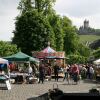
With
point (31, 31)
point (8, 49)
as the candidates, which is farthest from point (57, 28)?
point (8, 49)

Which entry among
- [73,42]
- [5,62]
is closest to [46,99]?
[5,62]

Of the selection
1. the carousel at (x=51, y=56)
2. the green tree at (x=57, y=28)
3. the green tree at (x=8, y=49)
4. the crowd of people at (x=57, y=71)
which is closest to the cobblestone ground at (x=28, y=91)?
the crowd of people at (x=57, y=71)

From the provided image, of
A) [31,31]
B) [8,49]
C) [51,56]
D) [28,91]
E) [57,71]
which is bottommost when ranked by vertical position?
[28,91]

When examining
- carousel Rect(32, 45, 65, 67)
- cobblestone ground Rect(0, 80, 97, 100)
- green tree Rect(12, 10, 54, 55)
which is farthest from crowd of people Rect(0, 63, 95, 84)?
green tree Rect(12, 10, 54, 55)

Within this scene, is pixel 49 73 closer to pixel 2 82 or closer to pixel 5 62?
pixel 5 62

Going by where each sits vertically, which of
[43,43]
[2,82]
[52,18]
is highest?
[52,18]

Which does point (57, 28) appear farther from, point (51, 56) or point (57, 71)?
point (57, 71)

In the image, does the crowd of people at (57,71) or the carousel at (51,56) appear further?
the carousel at (51,56)

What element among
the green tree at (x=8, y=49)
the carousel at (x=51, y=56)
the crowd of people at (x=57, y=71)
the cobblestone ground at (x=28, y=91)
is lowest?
the cobblestone ground at (x=28, y=91)

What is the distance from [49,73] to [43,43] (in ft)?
98.1

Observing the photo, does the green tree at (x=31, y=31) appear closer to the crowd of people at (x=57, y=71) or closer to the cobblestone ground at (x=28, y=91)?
the crowd of people at (x=57, y=71)

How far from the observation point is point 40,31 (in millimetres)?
72375

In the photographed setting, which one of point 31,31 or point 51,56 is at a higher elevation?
point 31,31

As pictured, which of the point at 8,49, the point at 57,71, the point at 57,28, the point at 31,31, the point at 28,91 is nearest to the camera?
the point at 28,91
